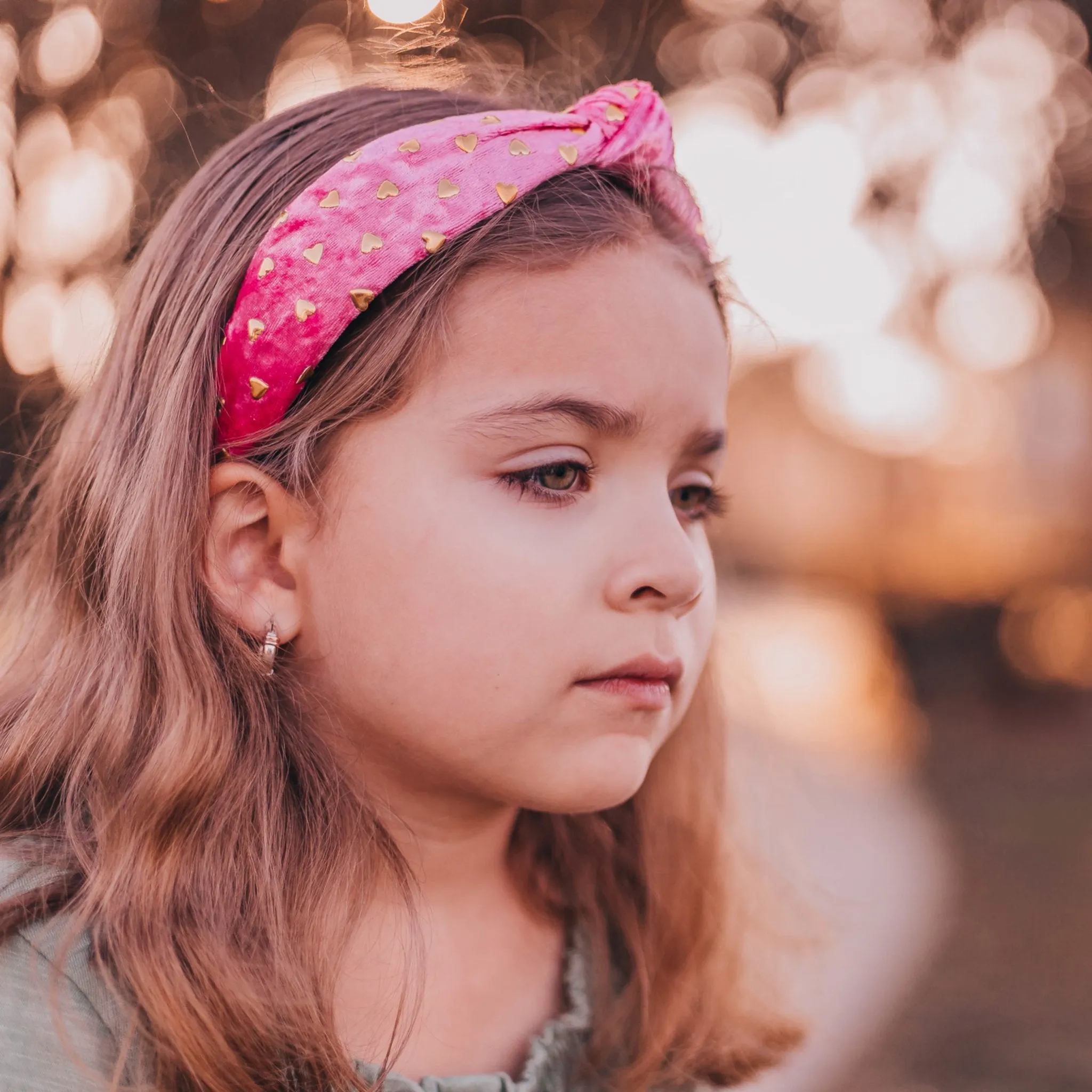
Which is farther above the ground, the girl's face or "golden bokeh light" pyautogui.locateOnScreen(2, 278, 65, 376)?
the girl's face

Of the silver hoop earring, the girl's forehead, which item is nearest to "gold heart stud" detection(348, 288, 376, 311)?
the girl's forehead

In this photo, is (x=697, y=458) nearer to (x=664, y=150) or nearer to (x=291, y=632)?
(x=664, y=150)

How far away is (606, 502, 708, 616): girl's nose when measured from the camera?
4.56 feet

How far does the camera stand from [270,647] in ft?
4.78

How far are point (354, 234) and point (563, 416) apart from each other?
0.35m

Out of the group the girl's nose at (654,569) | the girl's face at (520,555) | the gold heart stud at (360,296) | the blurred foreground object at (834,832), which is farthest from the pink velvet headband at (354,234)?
the blurred foreground object at (834,832)

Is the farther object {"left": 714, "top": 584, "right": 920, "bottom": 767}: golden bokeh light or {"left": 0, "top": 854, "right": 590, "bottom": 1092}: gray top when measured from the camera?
{"left": 714, "top": 584, "right": 920, "bottom": 767}: golden bokeh light

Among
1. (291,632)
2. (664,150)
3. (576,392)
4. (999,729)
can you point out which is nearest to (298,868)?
(291,632)

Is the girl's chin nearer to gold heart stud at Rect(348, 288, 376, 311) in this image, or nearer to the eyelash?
the eyelash

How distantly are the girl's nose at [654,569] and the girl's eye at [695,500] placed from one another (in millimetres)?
159

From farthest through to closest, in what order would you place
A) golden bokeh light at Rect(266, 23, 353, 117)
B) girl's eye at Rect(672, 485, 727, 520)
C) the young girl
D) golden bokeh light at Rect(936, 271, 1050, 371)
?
golden bokeh light at Rect(936, 271, 1050, 371) < golden bokeh light at Rect(266, 23, 353, 117) < girl's eye at Rect(672, 485, 727, 520) < the young girl

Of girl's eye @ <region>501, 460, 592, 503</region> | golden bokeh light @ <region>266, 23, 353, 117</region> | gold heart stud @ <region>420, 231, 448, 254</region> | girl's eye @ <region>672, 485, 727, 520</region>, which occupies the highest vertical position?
golden bokeh light @ <region>266, 23, 353, 117</region>

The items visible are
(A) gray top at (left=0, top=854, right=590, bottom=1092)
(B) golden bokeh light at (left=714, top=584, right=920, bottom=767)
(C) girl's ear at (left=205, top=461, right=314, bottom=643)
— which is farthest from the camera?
(B) golden bokeh light at (left=714, top=584, right=920, bottom=767)

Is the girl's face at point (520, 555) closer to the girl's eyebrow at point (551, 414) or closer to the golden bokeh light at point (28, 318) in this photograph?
the girl's eyebrow at point (551, 414)
